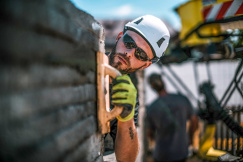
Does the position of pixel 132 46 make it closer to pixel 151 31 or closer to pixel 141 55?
pixel 141 55

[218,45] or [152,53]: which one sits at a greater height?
[218,45]

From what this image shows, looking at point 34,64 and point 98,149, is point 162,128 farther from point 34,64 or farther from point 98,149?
point 34,64

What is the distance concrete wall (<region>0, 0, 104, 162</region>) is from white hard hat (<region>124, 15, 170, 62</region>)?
1291 millimetres

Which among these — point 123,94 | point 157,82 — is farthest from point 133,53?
point 157,82

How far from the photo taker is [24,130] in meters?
0.74

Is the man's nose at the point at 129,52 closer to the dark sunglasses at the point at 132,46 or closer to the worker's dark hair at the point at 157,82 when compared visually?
the dark sunglasses at the point at 132,46

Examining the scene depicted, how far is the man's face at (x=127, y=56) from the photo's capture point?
2373 millimetres

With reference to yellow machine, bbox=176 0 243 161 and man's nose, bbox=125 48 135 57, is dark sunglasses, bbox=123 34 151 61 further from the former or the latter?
yellow machine, bbox=176 0 243 161

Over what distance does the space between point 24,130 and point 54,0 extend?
60cm

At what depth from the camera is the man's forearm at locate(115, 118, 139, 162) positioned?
1.90 meters

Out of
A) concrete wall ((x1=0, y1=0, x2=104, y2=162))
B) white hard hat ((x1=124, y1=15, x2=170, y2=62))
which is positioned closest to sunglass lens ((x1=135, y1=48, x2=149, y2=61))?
white hard hat ((x1=124, y1=15, x2=170, y2=62))

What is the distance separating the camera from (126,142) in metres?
1.95

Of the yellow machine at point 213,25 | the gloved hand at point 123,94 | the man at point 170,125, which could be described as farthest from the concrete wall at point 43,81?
the man at point 170,125

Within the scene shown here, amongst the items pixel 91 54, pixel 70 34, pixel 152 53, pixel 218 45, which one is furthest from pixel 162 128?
pixel 70 34
